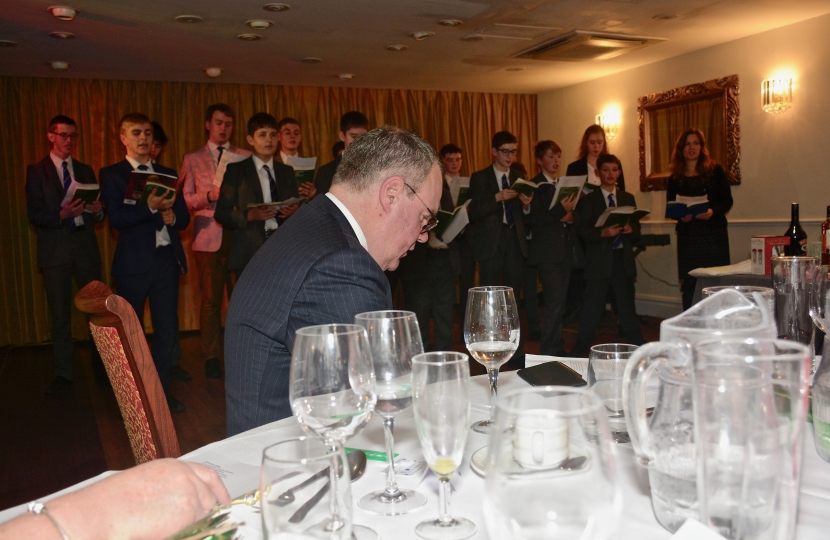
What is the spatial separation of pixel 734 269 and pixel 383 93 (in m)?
5.59

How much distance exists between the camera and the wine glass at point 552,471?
0.46 m

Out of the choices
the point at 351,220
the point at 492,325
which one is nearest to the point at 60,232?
the point at 351,220

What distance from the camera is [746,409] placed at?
0.55 metres

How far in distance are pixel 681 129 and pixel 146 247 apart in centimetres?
518

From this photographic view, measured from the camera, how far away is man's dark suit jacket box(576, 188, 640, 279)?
5.18m

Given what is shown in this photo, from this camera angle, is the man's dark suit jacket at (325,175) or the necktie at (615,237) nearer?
the man's dark suit jacket at (325,175)

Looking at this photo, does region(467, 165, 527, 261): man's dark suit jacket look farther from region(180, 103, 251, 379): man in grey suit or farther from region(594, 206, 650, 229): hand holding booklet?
region(180, 103, 251, 379): man in grey suit

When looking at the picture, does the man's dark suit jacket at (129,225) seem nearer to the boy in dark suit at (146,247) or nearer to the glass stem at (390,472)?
the boy in dark suit at (146,247)

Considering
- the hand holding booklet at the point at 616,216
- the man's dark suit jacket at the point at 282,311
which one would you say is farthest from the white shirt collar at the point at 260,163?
the man's dark suit jacket at the point at 282,311

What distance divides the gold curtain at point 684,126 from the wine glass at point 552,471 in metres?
6.71

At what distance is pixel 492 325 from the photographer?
123cm

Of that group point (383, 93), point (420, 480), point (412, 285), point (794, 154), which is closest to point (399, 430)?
point (420, 480)

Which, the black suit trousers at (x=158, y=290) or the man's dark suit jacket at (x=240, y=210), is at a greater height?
the man's dark suit jacket at (x=240, y=210)

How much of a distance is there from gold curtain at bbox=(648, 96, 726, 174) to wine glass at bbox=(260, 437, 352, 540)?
6.71 m
